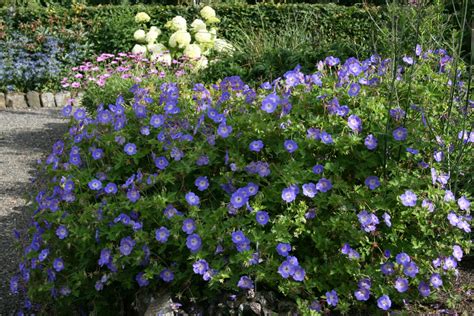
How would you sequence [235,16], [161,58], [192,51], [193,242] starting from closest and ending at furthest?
[193,242], [161,58], [192,51], [235,16]

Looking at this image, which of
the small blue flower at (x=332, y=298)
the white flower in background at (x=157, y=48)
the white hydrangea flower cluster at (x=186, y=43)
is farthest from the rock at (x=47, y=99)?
the small blue flower at (x=332, y=298)

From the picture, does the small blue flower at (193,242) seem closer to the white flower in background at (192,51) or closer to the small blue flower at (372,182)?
the small blue flower at (372,182)

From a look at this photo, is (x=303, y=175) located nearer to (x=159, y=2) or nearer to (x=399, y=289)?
(x=399, y=289)

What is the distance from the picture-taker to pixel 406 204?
6.88ft

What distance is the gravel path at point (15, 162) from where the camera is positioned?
3254 mm

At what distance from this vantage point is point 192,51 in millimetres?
7125

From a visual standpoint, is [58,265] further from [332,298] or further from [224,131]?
[332,298]

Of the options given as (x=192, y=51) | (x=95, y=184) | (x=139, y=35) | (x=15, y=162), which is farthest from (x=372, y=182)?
(x=139, y=35)

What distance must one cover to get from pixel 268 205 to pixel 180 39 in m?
5.32

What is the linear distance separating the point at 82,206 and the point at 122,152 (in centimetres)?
26

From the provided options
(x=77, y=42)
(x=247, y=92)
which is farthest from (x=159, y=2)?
(x=247, y=92)

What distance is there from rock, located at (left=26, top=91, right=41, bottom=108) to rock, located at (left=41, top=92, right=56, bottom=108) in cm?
7

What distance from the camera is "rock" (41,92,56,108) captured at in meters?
8.22

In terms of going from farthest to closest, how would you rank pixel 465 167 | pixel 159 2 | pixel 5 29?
pixel 159 2 → pixel 5 29 → pixel 465 167
